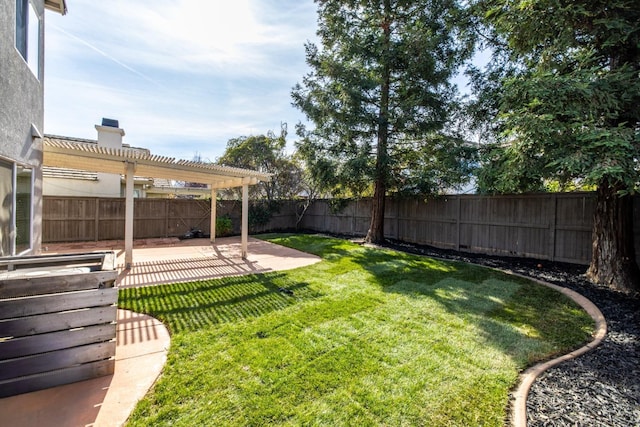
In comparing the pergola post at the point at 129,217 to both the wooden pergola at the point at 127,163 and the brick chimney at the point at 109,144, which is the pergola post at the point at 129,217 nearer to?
the wooden pergola at the point at 127,163

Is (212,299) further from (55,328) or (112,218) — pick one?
(112,218)

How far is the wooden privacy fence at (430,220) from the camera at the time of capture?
25.6 feet

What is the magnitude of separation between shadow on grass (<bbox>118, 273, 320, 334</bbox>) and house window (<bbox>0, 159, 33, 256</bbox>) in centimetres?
164

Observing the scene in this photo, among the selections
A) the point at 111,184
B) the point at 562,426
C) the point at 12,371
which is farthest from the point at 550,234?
the point at 111,184

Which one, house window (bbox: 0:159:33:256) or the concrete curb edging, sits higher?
house window (bbox: 0:159:33:256)

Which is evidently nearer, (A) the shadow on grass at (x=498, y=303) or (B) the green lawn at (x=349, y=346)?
(B) the green lawn at (x=349, y=346)

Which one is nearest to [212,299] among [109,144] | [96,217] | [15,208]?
[15,208]

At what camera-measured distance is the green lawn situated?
8.20ft

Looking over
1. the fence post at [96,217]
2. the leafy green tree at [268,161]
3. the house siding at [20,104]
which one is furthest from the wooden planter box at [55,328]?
the leafy green tree at [268,161]

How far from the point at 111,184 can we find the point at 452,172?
49.7 ft

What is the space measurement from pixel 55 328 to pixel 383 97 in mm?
10735

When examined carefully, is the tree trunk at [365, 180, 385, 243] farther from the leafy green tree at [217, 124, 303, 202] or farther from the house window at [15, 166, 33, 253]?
the house window at [15, 166, 33, 253]

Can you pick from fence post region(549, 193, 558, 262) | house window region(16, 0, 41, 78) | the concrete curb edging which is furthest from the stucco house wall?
fence post region(549, 193, 558, 262)

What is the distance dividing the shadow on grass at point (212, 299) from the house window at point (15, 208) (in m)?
1.64
